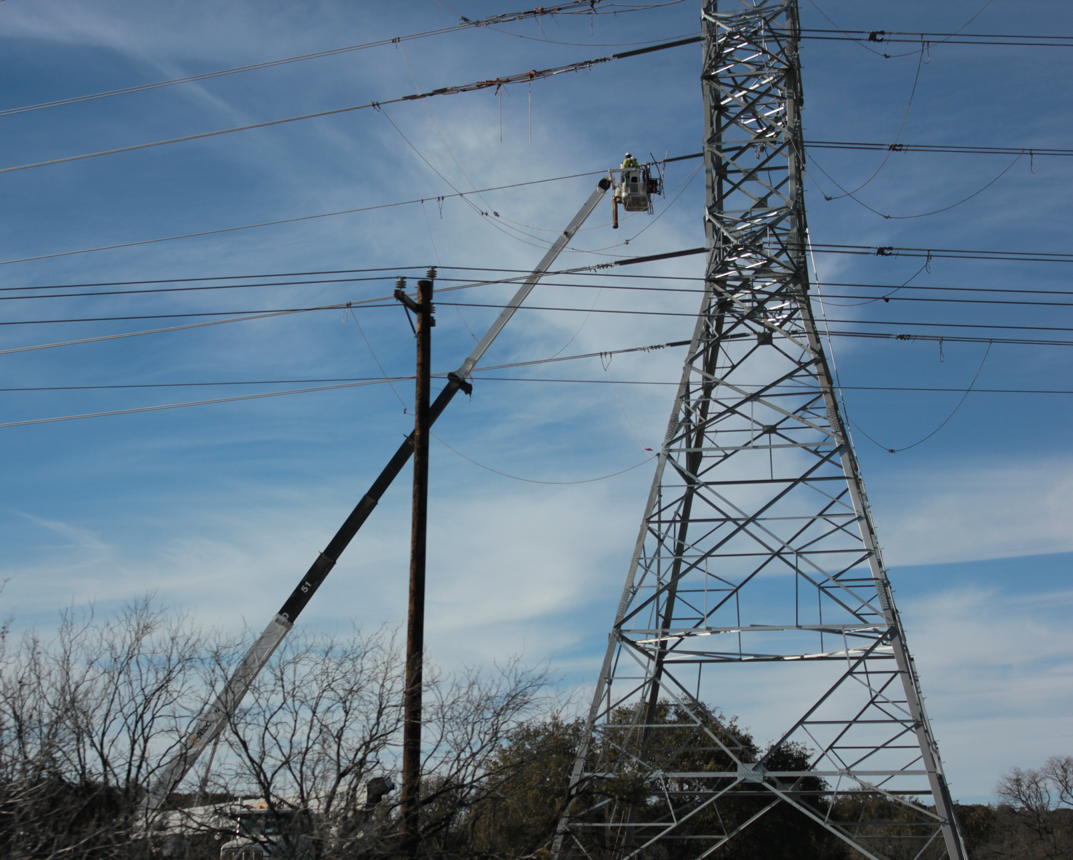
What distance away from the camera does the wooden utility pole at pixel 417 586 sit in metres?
12.9

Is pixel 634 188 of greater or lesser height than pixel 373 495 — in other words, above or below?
above

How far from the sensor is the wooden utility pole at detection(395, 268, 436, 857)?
42.2 feet

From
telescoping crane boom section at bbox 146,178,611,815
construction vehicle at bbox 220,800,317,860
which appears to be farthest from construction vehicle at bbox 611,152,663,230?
construction vehicle at bbox 220,800,317,860

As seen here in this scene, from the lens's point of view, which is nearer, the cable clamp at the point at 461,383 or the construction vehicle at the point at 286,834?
the construction vehicle at the point at 286,834

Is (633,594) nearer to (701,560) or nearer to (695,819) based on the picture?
(701,560)

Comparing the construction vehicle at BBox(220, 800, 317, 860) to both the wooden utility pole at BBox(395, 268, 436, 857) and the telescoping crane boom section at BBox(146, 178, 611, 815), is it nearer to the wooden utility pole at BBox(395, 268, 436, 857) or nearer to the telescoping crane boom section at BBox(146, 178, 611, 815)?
the wooden utility pole at BBox(395, 268, 436, 857)

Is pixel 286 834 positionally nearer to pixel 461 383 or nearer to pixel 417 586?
pixel 417 586

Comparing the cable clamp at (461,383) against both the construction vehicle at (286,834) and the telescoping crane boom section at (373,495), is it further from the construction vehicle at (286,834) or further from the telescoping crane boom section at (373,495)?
the construction vehicle at (286,834)

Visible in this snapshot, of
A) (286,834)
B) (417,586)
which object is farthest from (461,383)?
(286,834)

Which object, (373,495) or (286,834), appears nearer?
(286,834)

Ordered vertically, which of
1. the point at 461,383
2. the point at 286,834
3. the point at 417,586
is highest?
the point at 461,383

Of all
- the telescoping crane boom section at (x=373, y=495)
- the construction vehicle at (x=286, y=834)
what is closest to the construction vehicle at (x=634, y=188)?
the telescoping crane boom section at (x=373, y=495)

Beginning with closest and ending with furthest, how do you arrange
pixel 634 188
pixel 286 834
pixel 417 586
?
pixel 286 834, pixel 417 586, pixel 634 188

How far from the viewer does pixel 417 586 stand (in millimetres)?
14352
